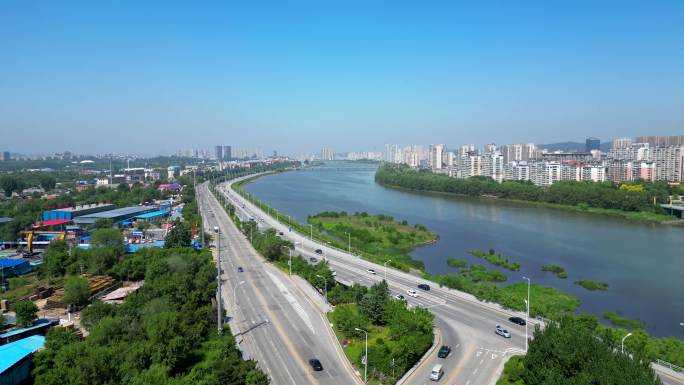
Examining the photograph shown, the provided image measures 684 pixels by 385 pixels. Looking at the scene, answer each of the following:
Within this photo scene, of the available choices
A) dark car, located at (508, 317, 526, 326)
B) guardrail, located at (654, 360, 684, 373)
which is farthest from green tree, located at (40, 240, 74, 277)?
guardrail, located at (654, 360, 684, 373)

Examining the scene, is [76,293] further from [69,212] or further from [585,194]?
[585,194]

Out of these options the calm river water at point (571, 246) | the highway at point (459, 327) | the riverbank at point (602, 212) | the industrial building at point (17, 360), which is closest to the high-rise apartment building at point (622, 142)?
the riverbank at point (602, 212)

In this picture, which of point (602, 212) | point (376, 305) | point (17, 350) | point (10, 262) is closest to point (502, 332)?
point (376, 305)

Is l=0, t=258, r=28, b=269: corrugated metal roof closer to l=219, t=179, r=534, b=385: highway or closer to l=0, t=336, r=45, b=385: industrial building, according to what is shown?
l=0, t=336, r=45, b=385: industrial building

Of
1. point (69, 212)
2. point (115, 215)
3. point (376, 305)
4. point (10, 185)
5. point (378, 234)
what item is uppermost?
point (10, 185)

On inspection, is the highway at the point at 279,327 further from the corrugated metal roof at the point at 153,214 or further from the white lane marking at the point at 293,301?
the corrugated metal roof at the point at 153,214

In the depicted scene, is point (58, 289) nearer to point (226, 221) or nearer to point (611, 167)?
point (226, 221)
